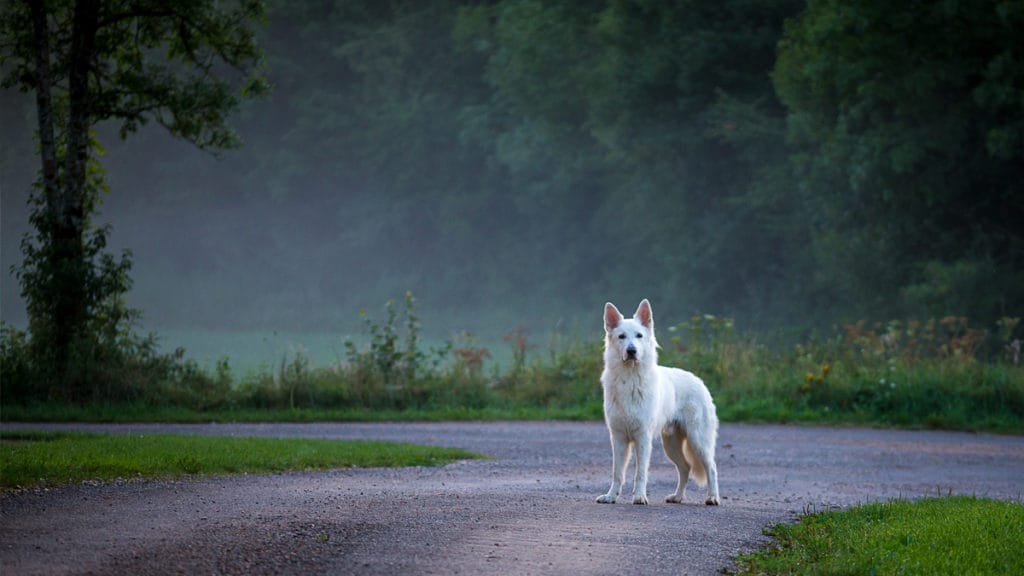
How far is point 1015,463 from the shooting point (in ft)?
54.3

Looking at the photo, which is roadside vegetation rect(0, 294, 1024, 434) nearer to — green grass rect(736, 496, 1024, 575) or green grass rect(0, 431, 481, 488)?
green grass rect(0, 431, 481, 488)

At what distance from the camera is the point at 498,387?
2430 cm

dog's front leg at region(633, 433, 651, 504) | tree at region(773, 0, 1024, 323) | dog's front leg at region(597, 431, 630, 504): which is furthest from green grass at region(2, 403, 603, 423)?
tree at region(773, 0, 1024, 323)

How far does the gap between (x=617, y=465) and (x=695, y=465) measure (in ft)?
3.52

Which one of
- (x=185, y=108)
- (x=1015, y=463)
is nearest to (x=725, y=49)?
(x=185, y=108)

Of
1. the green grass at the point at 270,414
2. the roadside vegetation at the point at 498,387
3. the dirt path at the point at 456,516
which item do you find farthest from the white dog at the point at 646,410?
the roadside vegetation at the point at 498,387

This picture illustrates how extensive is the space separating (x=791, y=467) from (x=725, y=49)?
3680 cm

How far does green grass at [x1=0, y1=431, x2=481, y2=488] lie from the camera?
1196cm

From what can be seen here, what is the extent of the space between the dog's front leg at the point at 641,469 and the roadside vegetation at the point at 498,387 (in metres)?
10.2

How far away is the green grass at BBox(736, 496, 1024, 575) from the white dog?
145 centimetres

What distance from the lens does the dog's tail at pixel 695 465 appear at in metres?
12.2

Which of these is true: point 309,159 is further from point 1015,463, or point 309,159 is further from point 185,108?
point 1015,463

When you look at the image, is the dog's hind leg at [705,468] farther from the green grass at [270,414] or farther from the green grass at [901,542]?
the green grass at [270,414]

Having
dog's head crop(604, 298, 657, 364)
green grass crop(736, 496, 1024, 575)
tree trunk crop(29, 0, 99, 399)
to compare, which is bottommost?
green grass crop(736, 496, 1024, 575)
